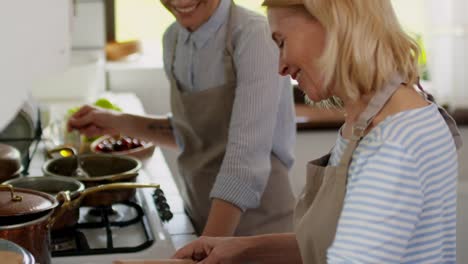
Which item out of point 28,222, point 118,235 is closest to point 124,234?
point 118,235

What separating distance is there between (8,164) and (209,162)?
1.66ft

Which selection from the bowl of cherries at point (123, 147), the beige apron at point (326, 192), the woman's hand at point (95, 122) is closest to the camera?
the beige apron at point (326, 192)

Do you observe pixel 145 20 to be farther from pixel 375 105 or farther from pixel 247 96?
pixel 375 105

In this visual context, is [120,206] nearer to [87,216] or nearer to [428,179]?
[87,216]

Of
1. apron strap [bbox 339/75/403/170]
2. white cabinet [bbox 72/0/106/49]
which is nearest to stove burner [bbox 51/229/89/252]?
apron strap [bbox 339/75/403/170]

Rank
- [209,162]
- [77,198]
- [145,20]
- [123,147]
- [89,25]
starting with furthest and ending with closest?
[145,20]
[89,25]
[123,147]
[209,162]
[77,198]

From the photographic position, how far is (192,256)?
153 centimetres

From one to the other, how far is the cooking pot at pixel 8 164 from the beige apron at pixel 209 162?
454mm

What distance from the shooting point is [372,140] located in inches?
45.7

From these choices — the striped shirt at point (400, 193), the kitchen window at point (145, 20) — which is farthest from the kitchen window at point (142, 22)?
the striped shirt at point (400, 193)

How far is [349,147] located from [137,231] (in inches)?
29.4

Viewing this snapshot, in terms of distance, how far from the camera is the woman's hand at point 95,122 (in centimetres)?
232

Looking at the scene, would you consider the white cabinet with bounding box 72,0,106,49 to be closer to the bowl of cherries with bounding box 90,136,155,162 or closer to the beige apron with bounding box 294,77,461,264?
the bowl of cherries with bounding box 90,136,155,162

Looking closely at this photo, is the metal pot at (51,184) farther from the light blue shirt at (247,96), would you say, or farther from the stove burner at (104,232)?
the light blue shirt at (247,96)
